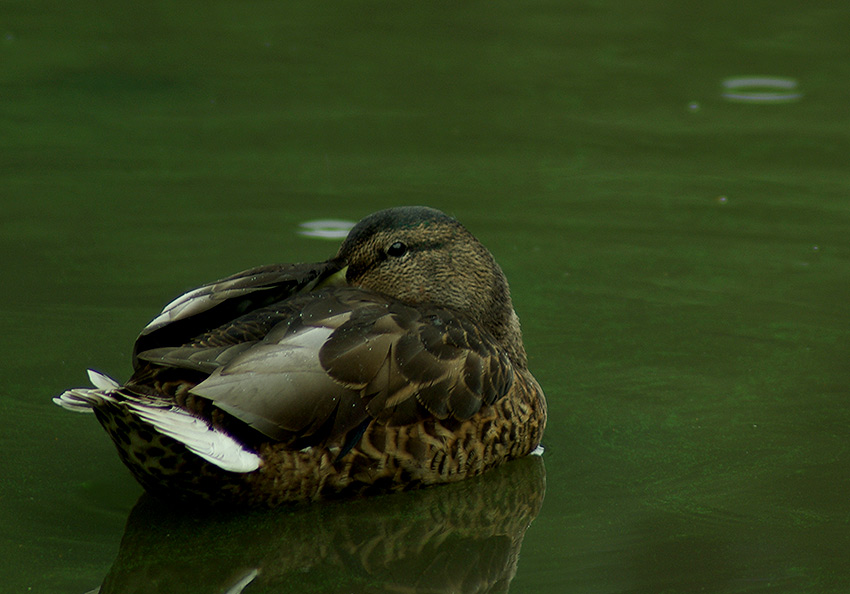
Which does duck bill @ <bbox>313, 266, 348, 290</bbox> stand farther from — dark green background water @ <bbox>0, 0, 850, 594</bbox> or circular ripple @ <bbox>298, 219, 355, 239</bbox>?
circular ripple @ <bbox>298, 219, 355, 239</bbox>

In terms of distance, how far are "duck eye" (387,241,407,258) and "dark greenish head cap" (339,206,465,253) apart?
0.22 ft

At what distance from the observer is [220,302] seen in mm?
4953

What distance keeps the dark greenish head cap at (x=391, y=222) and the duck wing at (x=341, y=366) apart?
14.4 inches

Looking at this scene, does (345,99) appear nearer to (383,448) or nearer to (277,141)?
(277,141)

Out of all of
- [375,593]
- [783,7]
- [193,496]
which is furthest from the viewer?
[783,7]

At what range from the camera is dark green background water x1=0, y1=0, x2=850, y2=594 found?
4.71 meters

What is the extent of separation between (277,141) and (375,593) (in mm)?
5686

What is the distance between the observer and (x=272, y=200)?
806cm

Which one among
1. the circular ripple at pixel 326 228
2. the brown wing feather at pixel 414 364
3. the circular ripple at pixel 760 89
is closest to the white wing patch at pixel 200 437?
the brown wing feather at pixel 414 364

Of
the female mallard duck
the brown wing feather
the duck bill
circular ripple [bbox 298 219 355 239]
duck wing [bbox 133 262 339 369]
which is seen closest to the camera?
the female mallard duck

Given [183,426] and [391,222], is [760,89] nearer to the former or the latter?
[391,222]

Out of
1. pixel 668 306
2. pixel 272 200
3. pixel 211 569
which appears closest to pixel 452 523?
pixel 211 569

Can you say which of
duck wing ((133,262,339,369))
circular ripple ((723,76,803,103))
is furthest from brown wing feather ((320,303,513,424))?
circular ripple ((723,76,803,103))

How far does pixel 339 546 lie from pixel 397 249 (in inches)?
57.4
